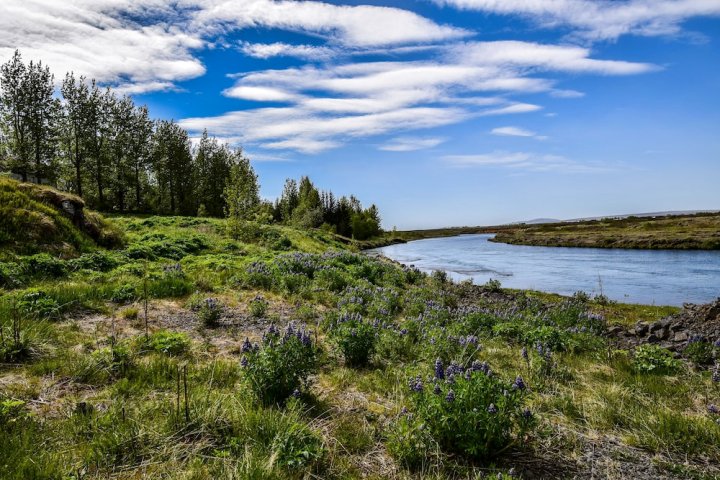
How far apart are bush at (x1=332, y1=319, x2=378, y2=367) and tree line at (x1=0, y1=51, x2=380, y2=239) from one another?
20334 millimetres

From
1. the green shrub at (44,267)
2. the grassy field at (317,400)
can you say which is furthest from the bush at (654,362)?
the green shrub at (44,267)

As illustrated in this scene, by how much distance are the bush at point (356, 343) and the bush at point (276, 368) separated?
118cm

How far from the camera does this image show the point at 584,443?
150 inches

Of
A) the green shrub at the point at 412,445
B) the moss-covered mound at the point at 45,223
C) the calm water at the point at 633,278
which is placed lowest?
the calm water at the point at 633,278

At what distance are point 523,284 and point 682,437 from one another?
2118 centimetres

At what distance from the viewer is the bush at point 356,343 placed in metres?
5.77

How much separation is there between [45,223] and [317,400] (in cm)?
1195

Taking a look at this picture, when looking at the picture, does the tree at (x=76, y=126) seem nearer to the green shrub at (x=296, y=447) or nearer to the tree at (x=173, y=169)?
the tree at (x=173, y=169)

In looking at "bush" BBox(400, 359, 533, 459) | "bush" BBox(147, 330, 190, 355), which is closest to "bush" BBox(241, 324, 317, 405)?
"bush" BBox(400, 359, 533, 459)

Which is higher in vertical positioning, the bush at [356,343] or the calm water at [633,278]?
the bush at [356,343]

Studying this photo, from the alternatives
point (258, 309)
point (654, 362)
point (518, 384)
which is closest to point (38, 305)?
point (258, 309)

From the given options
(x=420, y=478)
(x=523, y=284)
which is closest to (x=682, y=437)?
(x=420, y=478)

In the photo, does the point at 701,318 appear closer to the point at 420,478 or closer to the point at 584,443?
the point at 584,443

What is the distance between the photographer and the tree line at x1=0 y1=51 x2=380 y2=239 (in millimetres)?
38906
